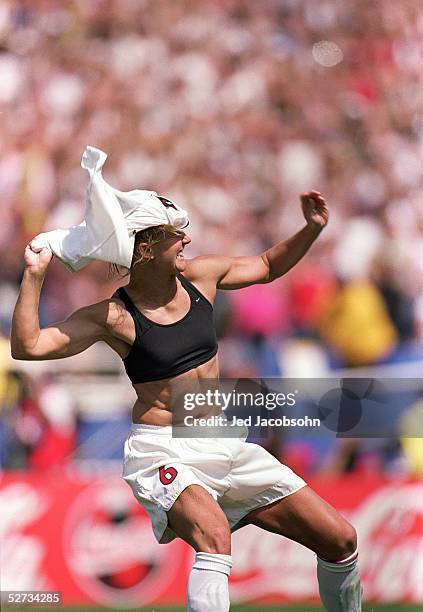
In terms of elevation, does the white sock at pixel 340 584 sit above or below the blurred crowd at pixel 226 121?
below

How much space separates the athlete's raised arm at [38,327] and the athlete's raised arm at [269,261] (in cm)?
53

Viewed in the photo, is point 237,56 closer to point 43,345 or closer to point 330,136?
point 330,136

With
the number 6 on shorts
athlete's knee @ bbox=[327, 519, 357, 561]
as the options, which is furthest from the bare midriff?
athlete's knee @ bbox=[327, 519, 357, 561]

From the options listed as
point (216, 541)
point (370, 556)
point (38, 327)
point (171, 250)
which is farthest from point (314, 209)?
point (370, 556)

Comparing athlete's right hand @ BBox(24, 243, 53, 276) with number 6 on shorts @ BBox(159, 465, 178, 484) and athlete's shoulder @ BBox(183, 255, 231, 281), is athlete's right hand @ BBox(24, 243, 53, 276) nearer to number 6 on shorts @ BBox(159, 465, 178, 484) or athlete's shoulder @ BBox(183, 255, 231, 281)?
athlete's shoulder @ BBox(183, 255, 231, 281)

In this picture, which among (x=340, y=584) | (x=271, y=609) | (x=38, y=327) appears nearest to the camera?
(x=38, y=327)

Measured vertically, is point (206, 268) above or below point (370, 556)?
above

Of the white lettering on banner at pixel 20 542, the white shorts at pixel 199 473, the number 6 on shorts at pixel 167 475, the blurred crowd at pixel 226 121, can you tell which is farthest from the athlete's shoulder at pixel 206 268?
the blurred crowd at pixel 226 121

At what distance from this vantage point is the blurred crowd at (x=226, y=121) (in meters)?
6.08

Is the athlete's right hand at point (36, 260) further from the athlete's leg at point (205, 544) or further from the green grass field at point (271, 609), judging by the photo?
the green grass field at point (271, 609)

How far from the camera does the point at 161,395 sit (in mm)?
3699

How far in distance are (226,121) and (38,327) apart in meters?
3.17

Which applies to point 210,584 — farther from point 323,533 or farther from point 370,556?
point 370,556

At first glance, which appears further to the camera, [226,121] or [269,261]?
[226,121]
